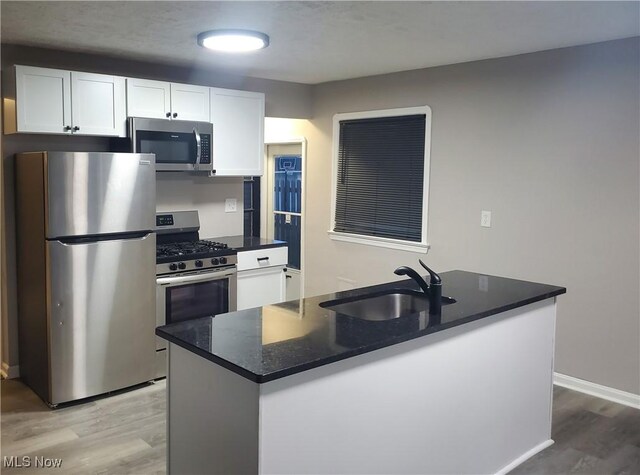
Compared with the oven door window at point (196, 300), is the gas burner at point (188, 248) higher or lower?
higher

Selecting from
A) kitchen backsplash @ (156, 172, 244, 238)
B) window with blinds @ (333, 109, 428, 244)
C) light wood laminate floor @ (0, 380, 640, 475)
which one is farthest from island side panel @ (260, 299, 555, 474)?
kitchen backsplash @ (156, 172, 244, 238)

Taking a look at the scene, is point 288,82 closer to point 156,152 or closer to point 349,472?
point 156,152

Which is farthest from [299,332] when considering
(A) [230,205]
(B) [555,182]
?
(A) [230,205]

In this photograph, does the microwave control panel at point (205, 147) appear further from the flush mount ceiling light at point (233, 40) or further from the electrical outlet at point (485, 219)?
the electrical outlet at point (485, 219)

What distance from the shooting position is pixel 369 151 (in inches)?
201

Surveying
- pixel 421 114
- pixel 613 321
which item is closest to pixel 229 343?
pixel 613 321

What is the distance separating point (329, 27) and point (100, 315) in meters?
2.25

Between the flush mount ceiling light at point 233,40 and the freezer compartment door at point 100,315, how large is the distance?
1.31m

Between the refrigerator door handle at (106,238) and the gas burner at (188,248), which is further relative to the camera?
the gas burner at (188,248)

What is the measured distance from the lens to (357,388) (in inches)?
82.2

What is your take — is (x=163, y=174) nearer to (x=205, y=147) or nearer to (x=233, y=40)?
(x=205, y=147)

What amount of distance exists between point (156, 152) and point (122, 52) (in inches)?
28.4

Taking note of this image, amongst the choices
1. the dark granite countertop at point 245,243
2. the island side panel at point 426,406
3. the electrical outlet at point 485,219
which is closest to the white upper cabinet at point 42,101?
the dark granite countertop at point 245,243

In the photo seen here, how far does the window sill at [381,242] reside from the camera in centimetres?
476
